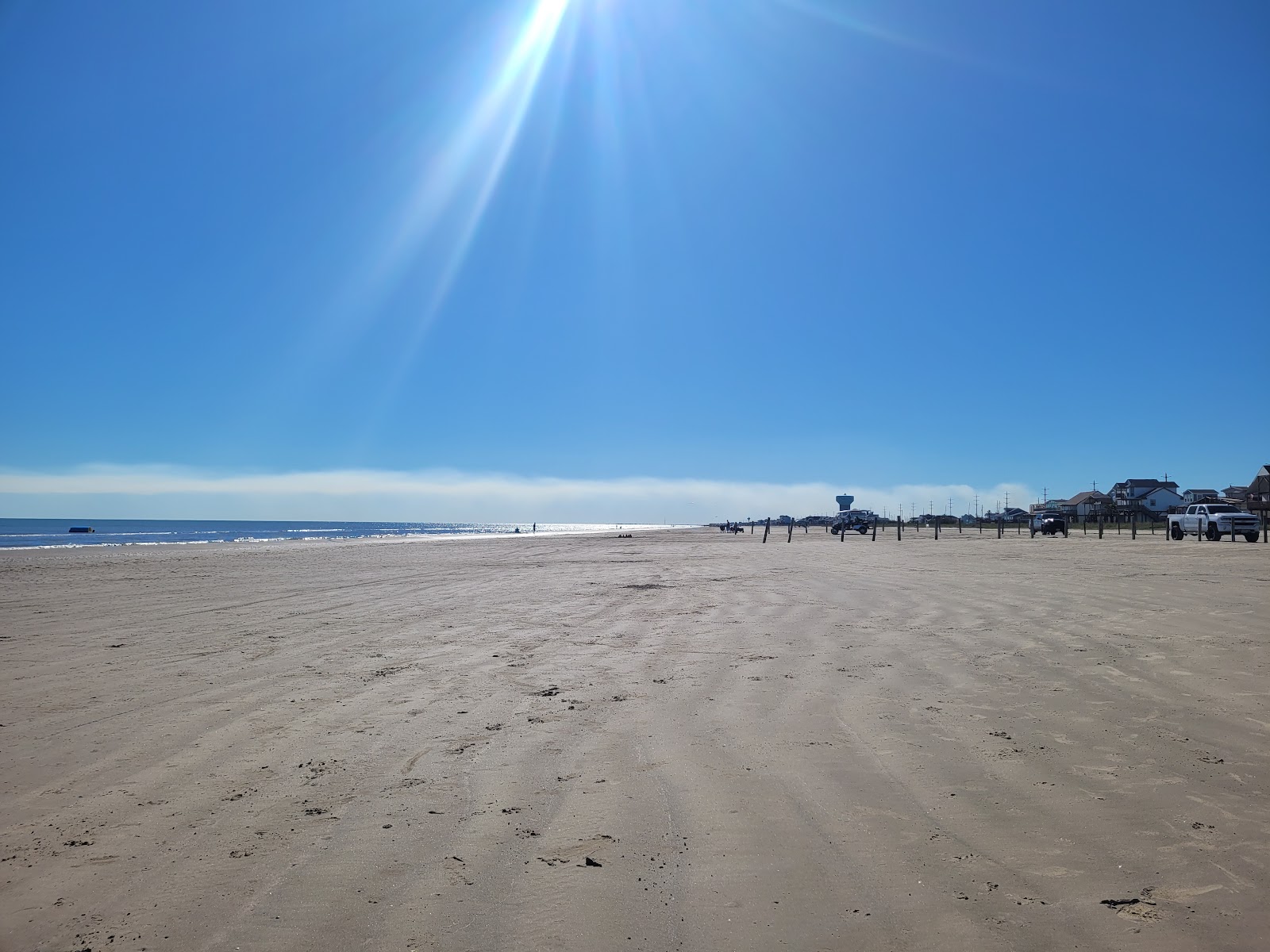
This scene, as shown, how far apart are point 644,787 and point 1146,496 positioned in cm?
12399

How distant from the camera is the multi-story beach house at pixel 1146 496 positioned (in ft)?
329

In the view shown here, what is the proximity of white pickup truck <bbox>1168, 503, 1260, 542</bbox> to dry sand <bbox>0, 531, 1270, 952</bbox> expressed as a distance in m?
30.9

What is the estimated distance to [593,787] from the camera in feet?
13.8

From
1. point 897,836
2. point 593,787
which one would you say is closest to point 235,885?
point 593,787

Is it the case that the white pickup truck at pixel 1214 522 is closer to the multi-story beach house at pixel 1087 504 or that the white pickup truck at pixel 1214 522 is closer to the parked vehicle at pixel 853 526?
the parked vehicle at pixel 853 526

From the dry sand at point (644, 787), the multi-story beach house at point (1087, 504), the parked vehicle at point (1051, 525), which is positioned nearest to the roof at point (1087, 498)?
the multi-story beach house at point (1087, 504)

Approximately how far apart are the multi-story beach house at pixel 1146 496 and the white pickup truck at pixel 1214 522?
6793cm

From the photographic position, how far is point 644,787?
4.20 meters

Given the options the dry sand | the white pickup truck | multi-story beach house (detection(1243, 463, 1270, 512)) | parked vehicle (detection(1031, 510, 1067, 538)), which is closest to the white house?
multi-story beach house (detection(1243, 463, 1270, 512))

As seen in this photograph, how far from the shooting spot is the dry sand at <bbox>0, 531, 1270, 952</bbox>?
2916 millimetres

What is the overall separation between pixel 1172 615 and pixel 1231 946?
870cm

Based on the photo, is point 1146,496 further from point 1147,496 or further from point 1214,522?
point 1214,522

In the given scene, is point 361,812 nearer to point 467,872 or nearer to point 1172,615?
point 467,872

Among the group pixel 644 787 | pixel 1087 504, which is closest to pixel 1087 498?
pixel 1087 504
